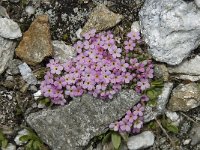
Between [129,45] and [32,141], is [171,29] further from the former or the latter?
[32,141]

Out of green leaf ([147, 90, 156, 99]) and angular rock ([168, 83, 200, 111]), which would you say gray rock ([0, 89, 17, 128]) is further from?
angular rock ([168, 83, 200, 111])

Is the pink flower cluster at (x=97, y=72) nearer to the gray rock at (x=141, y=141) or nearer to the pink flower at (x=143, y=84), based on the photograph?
the pink flower at (x=143, y=84)

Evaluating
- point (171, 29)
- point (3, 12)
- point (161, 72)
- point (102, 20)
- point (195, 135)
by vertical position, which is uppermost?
point (171, 29)

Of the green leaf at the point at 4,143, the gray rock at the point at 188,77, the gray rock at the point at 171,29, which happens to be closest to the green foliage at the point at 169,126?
the gray rock at the point at 188,77

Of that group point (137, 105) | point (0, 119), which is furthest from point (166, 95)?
point (0, 119)

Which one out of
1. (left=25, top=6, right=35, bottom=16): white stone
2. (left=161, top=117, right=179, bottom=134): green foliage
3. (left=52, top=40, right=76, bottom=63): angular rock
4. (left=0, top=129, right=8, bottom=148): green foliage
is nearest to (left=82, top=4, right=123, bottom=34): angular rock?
(left=52, top=40, right=76, bottom=63): angular rock

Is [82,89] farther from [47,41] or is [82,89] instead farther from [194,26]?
[194,26]

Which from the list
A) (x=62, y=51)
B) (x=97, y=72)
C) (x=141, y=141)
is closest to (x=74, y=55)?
(x=62, y=51)

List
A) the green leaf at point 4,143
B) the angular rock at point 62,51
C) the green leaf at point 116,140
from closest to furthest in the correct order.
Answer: the green leaf at point 116,140 < the green leaf at point 4,143 < the angular rock at point 62,51
